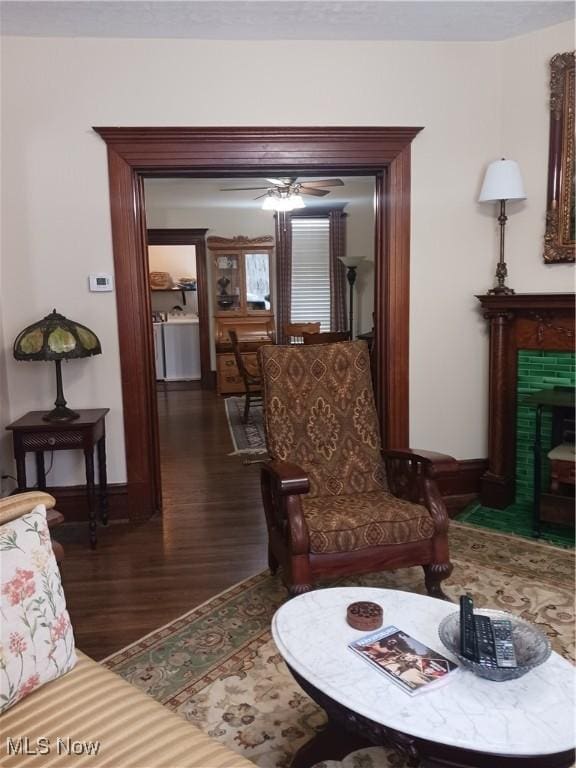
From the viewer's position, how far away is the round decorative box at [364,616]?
1.61 metres

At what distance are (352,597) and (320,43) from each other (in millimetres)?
3105

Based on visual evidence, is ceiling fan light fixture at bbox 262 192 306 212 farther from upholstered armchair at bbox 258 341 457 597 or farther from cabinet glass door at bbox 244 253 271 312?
upholstered armchair at bbox 258 341 457 597

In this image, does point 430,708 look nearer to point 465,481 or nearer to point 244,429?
point 465,481

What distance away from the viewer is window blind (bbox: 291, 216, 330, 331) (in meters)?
8.48

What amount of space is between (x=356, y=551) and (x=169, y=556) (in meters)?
1.20

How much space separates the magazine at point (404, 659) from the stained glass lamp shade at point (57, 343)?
2232mm

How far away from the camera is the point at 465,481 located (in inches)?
155

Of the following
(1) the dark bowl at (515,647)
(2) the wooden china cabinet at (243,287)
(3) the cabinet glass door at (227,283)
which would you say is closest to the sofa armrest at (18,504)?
(1) the dark bowl at (515,647)

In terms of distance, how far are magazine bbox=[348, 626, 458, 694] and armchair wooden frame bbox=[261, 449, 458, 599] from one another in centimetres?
77

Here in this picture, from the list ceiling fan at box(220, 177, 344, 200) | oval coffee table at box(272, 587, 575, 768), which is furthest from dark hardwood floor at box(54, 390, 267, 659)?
ceiling fan at box(220, 177, 344, 200)

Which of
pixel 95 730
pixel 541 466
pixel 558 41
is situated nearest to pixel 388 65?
pixel 558 41

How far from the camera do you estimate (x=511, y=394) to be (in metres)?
3.73

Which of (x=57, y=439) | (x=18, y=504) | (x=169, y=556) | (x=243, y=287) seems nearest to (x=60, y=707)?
(x=18, y=504)

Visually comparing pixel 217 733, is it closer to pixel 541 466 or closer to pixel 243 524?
pixel 243 524
